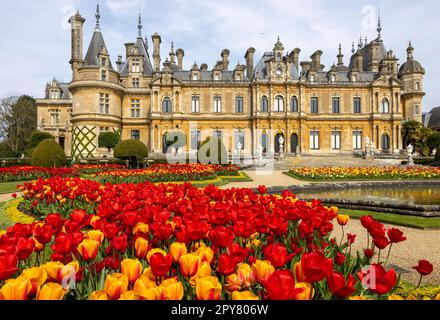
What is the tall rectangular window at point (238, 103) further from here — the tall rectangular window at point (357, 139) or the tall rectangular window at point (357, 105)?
the tall rectangular window at point (357, 139)

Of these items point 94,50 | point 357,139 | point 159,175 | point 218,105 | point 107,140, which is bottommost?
point 159,175

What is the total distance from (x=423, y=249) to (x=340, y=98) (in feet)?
119

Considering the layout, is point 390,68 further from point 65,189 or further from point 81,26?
point 65,189

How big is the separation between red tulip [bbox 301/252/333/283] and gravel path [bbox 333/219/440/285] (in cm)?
309

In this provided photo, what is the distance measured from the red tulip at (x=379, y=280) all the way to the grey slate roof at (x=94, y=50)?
3722cm

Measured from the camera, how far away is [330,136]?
127ft

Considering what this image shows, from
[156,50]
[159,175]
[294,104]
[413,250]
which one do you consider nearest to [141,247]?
[413,250]

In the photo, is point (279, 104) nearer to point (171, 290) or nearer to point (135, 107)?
point (135, 107)

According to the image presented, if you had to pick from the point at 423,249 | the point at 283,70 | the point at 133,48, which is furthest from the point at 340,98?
the point at 423,249

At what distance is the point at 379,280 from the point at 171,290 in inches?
42.6

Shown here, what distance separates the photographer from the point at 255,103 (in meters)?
37.0

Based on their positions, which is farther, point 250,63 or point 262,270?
point 250,63
